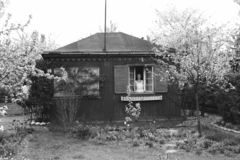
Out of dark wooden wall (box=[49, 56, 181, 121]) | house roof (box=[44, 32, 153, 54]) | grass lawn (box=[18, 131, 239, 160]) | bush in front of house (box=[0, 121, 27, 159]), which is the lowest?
grass lawn (box=[18, 131, 239, 160])

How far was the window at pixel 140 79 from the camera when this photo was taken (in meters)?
12.5

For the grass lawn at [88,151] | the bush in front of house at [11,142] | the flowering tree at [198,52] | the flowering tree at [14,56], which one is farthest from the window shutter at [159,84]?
the flowering tree at [14,56]

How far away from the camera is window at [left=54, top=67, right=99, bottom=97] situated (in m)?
11.8

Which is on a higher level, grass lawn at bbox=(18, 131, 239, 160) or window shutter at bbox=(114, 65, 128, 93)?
window shutter at bbox=(114, 65, 128, 93)

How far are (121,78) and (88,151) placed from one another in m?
5.39

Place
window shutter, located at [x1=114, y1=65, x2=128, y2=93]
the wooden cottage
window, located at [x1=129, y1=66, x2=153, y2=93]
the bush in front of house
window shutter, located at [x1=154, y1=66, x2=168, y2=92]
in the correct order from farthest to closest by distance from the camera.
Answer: window, located at [x1=129, y1=66, x2=153, y2=93]
window shutter, located at [x1=154, y1=66, x2=168, y2=92]
window shutter, located at [x1=114, y1=65, x2=128, y2=93]
the wooden cottage
the bush in front of house

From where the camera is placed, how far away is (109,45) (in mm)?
12898

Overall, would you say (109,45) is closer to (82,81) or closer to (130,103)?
(82,81)

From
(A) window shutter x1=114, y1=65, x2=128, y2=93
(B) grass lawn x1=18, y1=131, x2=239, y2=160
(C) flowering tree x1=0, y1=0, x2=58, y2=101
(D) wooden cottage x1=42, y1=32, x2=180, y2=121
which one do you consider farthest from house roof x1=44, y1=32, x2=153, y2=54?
(C) flowering tree x1=0, y1=0, x2=58, y2=101

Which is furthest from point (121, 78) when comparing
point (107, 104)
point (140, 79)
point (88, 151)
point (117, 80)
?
point (88, 151)

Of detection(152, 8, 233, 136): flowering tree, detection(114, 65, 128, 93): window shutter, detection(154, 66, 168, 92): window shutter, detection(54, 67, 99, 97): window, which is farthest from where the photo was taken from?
detection(154, 66, 168, 92): window shutter

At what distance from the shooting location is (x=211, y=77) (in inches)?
353

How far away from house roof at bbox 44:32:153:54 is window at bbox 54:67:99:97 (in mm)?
792

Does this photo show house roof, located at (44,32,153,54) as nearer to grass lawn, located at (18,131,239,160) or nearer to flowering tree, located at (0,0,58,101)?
grass lawn, located at (18,131,239,160)
